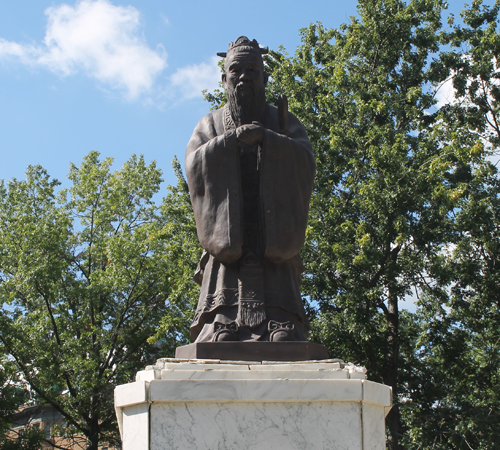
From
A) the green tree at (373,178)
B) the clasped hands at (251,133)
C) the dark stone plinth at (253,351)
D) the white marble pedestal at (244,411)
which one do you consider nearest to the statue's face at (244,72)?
the clasped hands at (251,133)

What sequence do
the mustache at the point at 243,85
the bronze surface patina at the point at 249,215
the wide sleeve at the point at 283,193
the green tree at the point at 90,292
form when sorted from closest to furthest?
the bronze surface patina at the point at 249,215 → the wide sleeve at the point at 283,193 → the mustache at the point at 243,85 → the green tree at the point at 90,292

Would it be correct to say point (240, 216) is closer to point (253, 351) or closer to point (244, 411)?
point (253, 351)

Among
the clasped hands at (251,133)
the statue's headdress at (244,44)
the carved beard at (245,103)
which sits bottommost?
the clasped hands at (251,133)

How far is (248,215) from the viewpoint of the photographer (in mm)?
5441

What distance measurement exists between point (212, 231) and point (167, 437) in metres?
1.76

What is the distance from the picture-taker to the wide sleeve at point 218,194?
201 inches

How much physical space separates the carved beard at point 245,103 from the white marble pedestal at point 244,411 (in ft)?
7.85

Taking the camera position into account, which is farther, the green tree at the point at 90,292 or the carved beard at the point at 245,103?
the green tree at the point at 90,292

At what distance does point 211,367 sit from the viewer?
430cm

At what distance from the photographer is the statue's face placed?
553 centimetres

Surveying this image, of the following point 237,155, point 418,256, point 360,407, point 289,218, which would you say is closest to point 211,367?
point 360,407

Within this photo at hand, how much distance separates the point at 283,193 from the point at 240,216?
43 centimetres

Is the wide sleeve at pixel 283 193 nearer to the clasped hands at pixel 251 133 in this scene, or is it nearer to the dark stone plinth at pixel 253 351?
the clasped hands at pixel 251 133

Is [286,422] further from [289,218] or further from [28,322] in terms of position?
[28,322]
